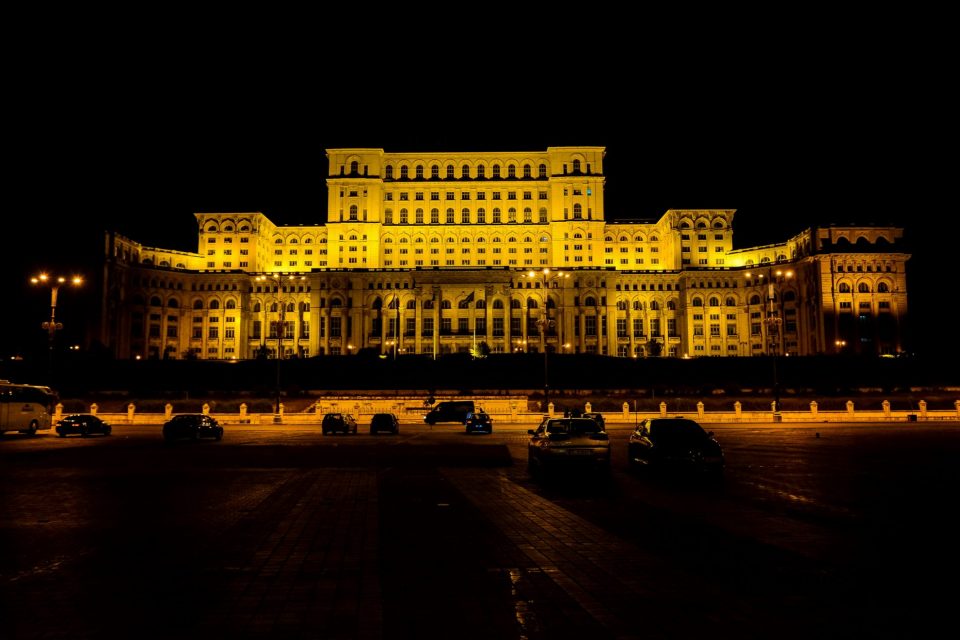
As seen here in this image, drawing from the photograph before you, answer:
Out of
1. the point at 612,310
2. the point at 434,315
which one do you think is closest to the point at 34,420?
the point at 434,315

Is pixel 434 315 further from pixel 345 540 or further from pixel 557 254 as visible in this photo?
pixel 345 540

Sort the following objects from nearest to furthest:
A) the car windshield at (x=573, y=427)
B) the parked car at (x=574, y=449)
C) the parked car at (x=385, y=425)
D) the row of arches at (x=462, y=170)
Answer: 1. the parked car at (x=574, y=449)
2. the car windshield at (x=573, y=427)
3. the parked car at (x=385, y=425)
4. the row of arches at (x=462, y=170)

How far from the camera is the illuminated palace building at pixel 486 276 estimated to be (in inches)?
3984

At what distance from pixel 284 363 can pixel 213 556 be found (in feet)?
234

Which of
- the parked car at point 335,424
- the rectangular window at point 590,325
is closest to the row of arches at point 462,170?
the rectangular window at point 590,325

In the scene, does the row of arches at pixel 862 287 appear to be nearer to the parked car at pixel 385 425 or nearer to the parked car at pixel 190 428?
the parked car at pixel 385 425

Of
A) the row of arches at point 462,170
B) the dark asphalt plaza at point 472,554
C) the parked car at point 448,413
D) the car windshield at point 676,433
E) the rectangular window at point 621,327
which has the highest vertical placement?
the row of arches at point 462,170

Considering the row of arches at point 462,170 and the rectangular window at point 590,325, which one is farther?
the row of arches at point 462,170

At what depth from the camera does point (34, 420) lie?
3278cm

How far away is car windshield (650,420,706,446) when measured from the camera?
16.4m

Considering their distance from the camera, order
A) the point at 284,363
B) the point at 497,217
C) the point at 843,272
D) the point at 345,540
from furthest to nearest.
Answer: the point at 497,217 < the point at 843,272 < the point at 284,363 < the point at 345,540

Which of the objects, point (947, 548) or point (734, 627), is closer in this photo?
point (734, 627)

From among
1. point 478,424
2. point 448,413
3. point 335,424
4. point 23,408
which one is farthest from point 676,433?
point 23,408

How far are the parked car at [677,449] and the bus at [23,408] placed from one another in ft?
94.9
